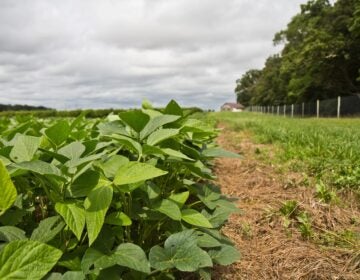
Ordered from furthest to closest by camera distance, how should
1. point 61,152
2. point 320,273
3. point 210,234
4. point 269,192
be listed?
point 269,192
point 320,273
point 210,234
point 61,152

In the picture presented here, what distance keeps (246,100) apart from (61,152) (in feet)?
407

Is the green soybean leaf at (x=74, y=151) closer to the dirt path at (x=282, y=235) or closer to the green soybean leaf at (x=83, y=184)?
the green soybean leaf at (x=83, y=184)

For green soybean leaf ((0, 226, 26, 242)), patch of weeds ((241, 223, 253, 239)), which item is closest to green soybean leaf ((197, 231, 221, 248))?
green soybean leaf ((0, 226, 26, 242))

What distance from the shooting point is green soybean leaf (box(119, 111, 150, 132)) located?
4.56 ft

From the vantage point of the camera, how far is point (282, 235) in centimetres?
234

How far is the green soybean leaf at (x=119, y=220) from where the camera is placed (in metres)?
1.15

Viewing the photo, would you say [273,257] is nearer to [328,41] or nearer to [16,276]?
[16,276]

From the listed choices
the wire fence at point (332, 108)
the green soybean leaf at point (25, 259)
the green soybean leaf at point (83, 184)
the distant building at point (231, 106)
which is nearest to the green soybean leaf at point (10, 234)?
the green soybean leaf at point (83, 184)

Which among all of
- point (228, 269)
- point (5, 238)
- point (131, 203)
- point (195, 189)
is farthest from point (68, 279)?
point (228, 269)

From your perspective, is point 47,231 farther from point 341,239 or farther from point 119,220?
point 341,239

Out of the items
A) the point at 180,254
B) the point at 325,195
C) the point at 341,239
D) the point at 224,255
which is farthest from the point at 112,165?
the point at 325,195

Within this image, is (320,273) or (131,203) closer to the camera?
(131,203)

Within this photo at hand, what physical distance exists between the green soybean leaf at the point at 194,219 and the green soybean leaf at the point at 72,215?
457mm

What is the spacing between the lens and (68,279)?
40.1 inches
